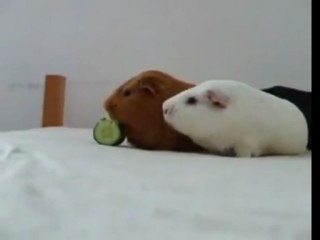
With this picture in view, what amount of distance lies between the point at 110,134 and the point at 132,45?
70 centimetres

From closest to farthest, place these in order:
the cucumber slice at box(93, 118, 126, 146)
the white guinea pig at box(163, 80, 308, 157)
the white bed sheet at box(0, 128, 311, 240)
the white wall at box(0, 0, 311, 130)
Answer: the white bed sheet at box(0, 128, 311, 240) → the white guinea pig at box(163, 80, 308, 157) → the cucumber slice at box(93, 118, 126, 146) → the white wall at box(0, 0, 311, 130)

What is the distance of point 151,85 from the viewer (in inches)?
45.7

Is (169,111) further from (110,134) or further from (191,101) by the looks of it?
(110,134)

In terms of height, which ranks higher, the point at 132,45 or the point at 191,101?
the point at 132,45

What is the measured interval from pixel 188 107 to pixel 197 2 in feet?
2.60

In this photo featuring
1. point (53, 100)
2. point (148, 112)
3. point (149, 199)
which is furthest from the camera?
point (53, 100)

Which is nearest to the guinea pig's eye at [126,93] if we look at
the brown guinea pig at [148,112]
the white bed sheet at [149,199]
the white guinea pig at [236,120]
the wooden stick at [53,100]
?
the brown guinea pig at [148,112]

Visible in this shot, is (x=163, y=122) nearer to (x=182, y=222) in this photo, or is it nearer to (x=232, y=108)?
(x=232, y=108)

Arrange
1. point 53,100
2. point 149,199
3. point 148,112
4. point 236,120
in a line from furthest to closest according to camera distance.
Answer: point 53,100 < point 148,112 < point 236,120 < point 149,199

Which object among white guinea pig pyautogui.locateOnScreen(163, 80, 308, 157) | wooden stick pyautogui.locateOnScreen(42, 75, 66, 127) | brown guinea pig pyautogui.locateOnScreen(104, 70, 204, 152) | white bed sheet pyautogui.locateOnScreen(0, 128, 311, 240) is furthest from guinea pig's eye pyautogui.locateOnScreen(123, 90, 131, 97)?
wooden stick pyautogui.locateOnScreen(42, 75, 66, 127)

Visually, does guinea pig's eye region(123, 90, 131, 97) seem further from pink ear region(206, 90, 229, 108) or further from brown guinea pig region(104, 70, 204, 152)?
pink ear region(206, 90, 229, 108)

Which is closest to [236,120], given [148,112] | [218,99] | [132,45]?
[218,99]

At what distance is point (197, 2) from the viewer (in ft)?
5.76

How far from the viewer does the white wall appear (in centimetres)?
170
